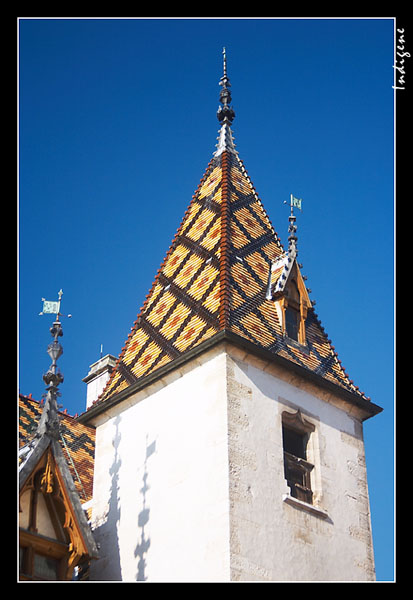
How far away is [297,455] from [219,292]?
9.37ft

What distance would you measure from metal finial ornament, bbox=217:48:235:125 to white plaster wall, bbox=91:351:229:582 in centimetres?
729

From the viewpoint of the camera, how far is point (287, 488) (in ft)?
50.3

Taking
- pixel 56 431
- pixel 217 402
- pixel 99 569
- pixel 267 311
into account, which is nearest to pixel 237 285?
pixel 267 311

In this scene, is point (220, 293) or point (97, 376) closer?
point (220, 293)

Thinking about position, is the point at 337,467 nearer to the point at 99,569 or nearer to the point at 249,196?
the point at 99,569

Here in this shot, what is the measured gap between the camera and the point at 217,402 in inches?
604

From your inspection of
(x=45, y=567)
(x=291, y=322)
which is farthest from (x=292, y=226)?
(x=45, y=567)

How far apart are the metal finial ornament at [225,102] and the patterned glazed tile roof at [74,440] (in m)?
6.89

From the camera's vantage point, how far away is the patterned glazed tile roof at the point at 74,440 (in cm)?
1786

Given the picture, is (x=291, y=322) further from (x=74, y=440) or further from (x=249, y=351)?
(x=74, y=440)

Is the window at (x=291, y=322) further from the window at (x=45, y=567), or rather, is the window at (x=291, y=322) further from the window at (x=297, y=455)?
the window at (x=45, y=567)
